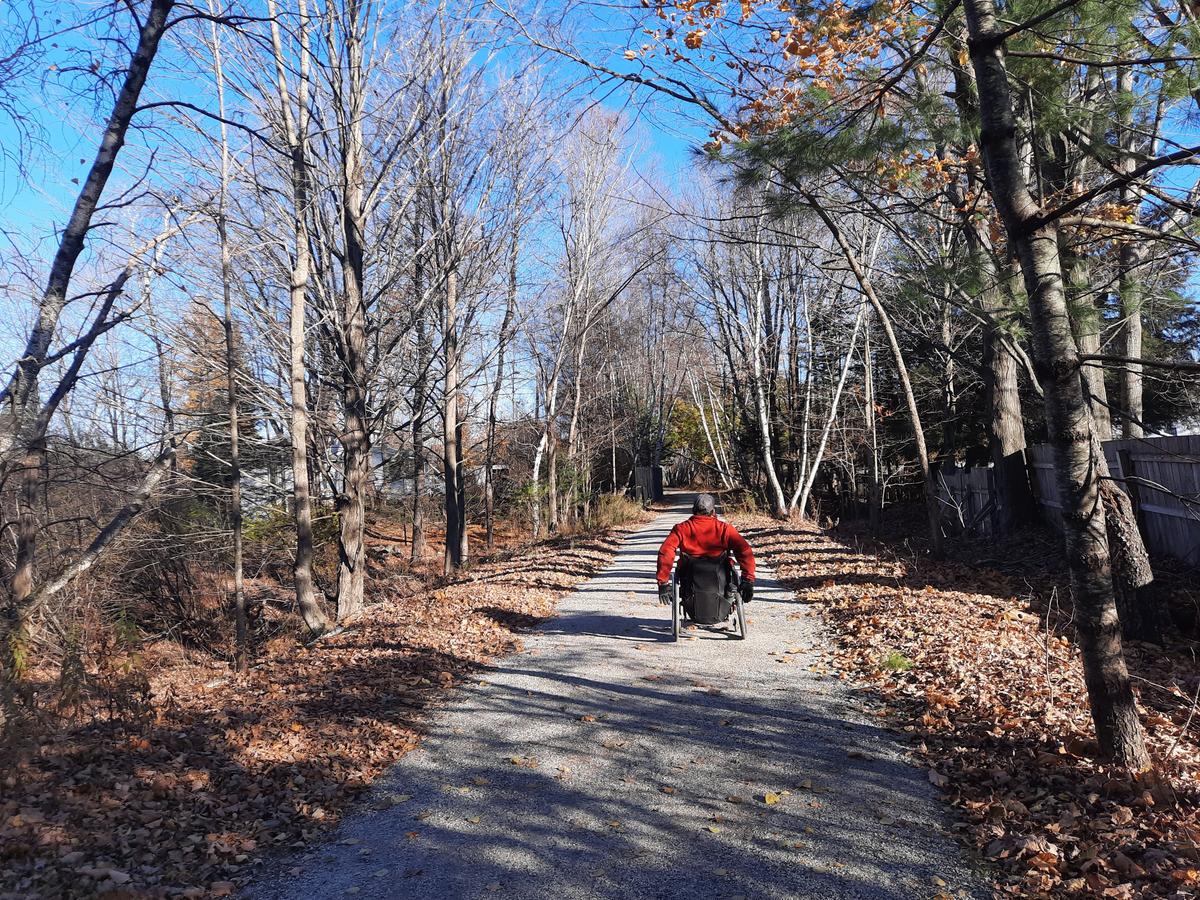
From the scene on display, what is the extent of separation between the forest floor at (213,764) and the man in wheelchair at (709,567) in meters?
1.93

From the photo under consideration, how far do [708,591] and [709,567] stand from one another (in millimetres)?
257

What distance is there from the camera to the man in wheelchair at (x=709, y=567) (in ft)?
27.5

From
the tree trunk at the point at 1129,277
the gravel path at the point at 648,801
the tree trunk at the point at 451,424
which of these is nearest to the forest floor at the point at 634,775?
the gravel path at the point at 648,801

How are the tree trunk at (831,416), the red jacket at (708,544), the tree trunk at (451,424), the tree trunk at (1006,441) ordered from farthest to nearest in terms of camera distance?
the tree trunk at (831,416) → the tree trunk at (451,424) → the tree trunk at (1006,441) → the red jacket at (708,544)

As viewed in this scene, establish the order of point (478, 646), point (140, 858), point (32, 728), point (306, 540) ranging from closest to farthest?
point (140, 858)
point (32, 728)
point (478, 646)
point (306, 540)

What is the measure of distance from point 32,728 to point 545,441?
21719 mm

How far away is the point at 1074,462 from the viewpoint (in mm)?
4438

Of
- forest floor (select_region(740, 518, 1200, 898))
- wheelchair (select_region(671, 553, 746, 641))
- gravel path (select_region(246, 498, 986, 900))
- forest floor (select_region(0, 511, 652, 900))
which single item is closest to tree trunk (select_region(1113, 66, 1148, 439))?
forest floor (select_region(740, 518, 1200, 898))

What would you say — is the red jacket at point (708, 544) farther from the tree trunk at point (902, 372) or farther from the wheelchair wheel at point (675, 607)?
the tree trunk at point (902, 372)

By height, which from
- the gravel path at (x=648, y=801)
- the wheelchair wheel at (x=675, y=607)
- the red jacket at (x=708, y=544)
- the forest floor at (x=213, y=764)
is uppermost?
the red jacket at (x=708, y=544)

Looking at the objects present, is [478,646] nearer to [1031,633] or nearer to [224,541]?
[1031,633]

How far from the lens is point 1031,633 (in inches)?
310

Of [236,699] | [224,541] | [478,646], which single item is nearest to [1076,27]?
[478,646]

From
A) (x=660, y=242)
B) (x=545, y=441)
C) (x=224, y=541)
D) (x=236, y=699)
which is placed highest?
(x=660, y=242)
